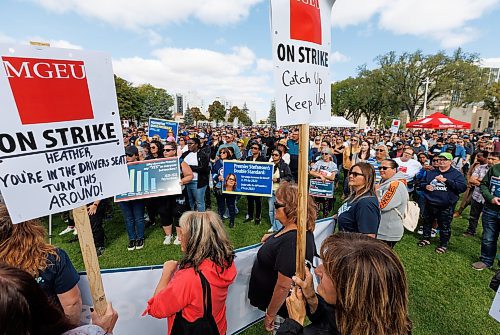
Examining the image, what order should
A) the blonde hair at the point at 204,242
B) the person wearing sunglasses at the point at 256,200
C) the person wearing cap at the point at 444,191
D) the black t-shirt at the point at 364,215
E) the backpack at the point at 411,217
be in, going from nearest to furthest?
the blonde hair at the point at 204,242
the black t-shirt at the point at 364,215
the backpack at the point at 411,217
the person wearing cap at the point at 444,191
the person wearing sunglasses at the point at 256,200

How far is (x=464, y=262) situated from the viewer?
502 centimetres

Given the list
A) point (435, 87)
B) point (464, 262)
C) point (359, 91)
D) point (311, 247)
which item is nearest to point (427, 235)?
point (464, 262)

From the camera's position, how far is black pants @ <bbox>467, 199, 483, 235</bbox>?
19.6 ft

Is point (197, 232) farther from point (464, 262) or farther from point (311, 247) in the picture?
point (464, 262)

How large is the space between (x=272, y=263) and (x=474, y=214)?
20.0ft

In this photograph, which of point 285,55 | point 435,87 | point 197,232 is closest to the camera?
point 285,55

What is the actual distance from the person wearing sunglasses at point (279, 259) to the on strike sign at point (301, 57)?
0.82 m

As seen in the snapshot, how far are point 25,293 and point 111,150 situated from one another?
2.95ft

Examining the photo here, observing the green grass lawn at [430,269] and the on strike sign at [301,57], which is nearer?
the on strike sign at [301,57]

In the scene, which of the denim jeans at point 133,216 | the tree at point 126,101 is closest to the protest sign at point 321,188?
the denim jeans at point 133,216

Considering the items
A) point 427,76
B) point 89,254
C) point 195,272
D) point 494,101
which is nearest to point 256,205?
point 195,272

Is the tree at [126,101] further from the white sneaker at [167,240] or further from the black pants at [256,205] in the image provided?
the white sneaker at [167,240]

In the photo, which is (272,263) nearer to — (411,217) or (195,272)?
(195,272)

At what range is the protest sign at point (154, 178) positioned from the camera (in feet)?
17.1
